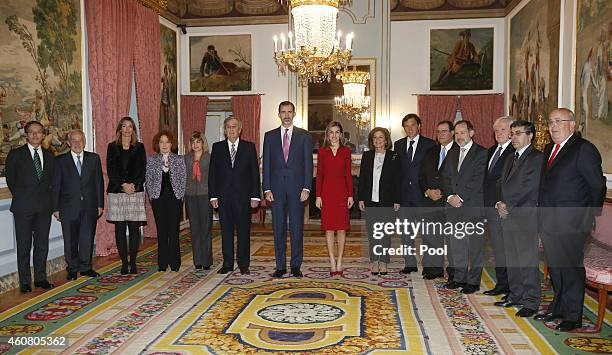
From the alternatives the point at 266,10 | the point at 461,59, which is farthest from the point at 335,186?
the point at 266,10

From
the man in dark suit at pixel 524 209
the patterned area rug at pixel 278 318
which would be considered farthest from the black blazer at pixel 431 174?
the man in dark suit at pixel 524 209

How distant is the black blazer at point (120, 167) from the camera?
6453 millimetres

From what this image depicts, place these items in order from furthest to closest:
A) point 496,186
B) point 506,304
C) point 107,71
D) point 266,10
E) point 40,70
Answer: point 266,10 → point 107,71 → point 40,70 → point 496,186 → point 506,304

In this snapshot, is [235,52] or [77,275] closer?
[77,275]

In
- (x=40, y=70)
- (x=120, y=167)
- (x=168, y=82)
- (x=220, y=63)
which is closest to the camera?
(x=120, y=167)

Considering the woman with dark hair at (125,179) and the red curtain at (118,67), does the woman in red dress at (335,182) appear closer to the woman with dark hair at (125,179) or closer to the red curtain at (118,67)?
the woman with dark hair at (125,179)

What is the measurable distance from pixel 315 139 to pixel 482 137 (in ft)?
11.2

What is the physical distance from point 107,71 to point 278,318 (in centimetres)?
512

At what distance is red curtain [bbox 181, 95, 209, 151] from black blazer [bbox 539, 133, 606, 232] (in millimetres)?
8515

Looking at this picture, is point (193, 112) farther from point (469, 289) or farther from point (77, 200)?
point (469, 289)

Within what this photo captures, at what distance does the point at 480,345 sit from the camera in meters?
4.17

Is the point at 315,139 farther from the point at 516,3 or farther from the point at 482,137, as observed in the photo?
the point at 516,3

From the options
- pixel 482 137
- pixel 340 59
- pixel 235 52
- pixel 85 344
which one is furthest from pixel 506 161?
pixel 235 52

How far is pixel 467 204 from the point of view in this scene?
5668 mm
